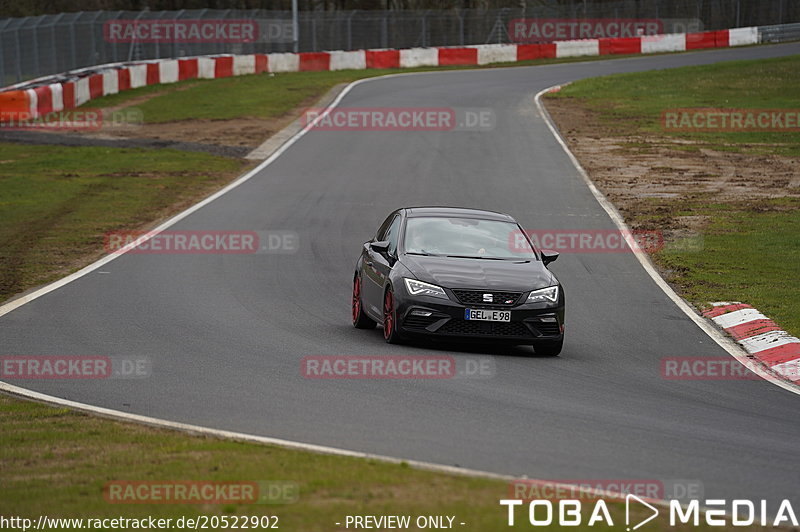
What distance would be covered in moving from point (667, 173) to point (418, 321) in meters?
17.9

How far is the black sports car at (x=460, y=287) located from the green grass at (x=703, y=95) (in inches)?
808

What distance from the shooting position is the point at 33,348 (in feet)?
39.5

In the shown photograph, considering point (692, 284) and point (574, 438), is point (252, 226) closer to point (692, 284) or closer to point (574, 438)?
point (692, 284)

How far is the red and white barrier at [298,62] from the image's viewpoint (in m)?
38.4

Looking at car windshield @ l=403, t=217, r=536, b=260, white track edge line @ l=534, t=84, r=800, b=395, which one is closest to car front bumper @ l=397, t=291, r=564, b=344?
car windshield @ l=403, t=217, r=536, b=260

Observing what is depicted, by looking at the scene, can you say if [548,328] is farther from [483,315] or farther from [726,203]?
[726,203]

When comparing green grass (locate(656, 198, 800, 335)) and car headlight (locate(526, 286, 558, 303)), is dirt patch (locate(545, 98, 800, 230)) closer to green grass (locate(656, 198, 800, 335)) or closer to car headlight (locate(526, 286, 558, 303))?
green grass (locate(656, 198, 800, 335))

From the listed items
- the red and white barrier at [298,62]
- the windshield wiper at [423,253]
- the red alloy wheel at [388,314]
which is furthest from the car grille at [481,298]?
the red and white barrier at [298,62]

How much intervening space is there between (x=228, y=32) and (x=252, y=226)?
39.1m

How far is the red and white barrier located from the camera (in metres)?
38.4

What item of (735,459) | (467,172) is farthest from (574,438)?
(467,172)

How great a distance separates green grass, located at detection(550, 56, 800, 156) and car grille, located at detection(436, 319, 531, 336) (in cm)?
2166

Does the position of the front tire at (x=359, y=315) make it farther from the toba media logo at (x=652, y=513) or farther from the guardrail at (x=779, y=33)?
the guardrail at (x=779, y=33)

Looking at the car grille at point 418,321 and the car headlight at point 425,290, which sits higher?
the car headlight at point 425,290
